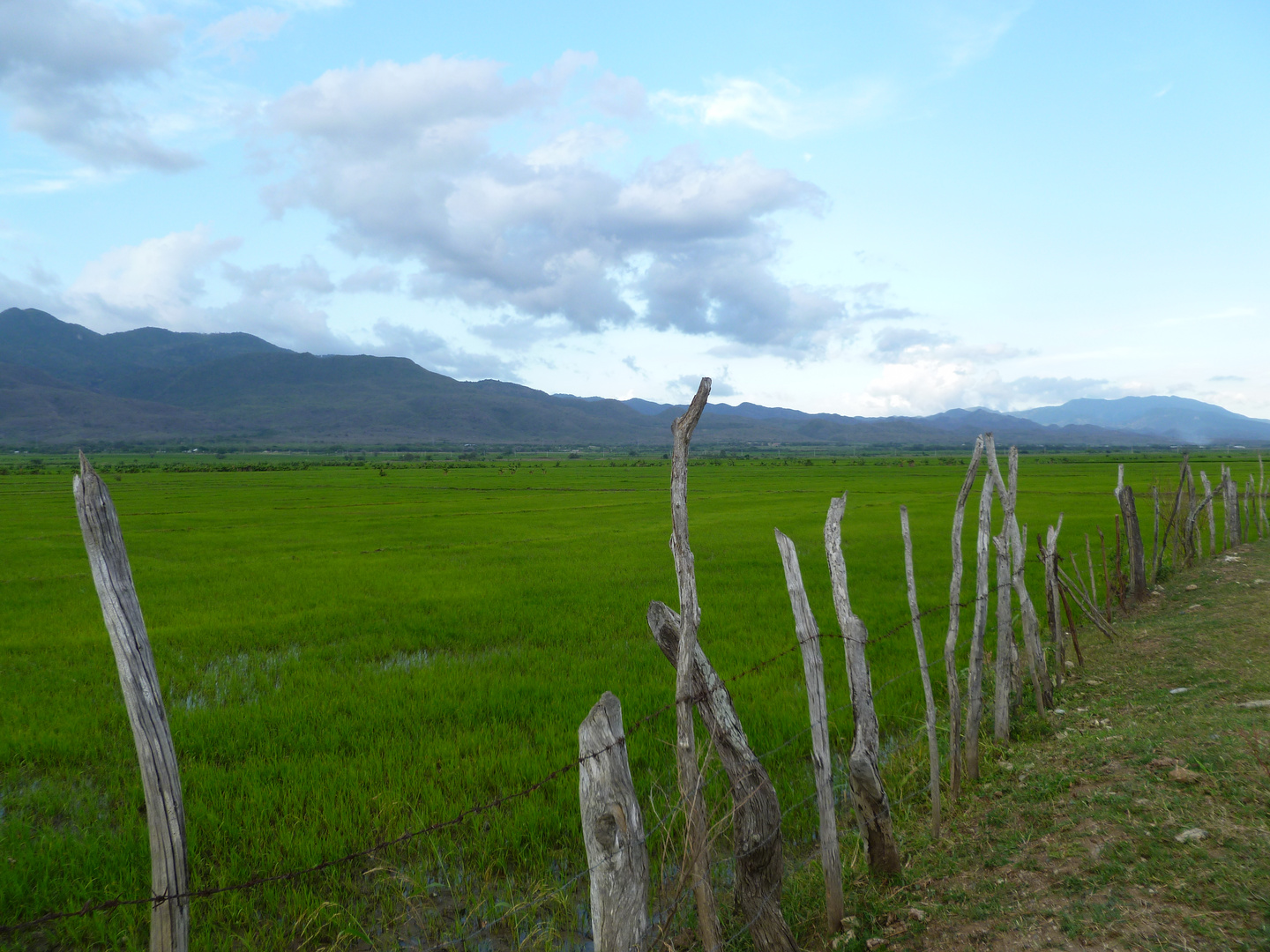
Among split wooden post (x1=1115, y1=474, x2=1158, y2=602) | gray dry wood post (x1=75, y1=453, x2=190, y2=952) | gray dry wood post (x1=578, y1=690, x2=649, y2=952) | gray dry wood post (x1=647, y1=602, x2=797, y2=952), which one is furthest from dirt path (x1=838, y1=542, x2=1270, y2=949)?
split wooden post (x1=1115, y1=474, x2=1158, y2=602)

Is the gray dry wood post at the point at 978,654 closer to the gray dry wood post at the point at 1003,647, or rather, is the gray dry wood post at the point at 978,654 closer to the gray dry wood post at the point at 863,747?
the gray dry wood post at the point at 1003,647

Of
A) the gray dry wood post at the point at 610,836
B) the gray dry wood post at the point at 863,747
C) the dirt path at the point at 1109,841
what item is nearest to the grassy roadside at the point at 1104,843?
the dirt path at the point at 1109,841

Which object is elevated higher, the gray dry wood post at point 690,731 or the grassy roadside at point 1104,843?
the gray dry wood post at point 690,731

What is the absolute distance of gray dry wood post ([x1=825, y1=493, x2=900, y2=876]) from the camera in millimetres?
4168

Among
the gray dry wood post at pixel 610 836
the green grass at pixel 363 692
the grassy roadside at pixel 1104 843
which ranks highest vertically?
the gray dry wood post at pixel 610 836

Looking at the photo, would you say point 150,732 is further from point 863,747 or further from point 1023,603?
point 1023,603

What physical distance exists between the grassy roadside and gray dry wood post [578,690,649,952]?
168 cm

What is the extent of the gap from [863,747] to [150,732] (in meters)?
3.70

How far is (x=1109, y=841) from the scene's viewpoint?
4070 mm

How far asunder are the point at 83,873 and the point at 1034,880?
6.11 meters

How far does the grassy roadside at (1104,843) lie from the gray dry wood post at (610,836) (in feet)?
5.52

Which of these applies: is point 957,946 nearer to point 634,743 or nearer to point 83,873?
point 634,743

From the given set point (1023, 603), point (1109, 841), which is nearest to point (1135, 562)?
point (1023, 603)

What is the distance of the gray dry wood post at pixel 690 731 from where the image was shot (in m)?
3.17
